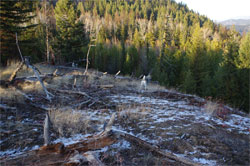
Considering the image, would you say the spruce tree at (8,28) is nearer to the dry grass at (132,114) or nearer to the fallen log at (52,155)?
the dry grass at (132,114)

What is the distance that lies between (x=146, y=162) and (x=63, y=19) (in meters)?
20.2

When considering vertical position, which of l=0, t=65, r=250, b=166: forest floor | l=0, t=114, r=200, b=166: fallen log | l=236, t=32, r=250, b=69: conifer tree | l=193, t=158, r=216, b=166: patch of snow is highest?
l=236, t=32, r=250, b=69: conifer tree

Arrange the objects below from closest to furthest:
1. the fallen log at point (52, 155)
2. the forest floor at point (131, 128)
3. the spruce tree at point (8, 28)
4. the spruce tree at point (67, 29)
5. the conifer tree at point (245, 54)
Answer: the fallen log at point (52, 155), the forest floor at point (131, 128), the spruce tree at point (8, 28), the spruce tree at point (67, 29), the conifer tree at point (245, 54)

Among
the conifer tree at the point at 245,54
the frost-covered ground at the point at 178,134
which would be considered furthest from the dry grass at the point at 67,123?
the conifer tree at the point at 245,54

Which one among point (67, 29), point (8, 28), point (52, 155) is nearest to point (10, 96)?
point (52, 155)

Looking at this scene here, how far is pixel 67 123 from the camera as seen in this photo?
341 cm

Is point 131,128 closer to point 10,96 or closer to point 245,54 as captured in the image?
point 10,96

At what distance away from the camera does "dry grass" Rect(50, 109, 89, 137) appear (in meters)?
3.17

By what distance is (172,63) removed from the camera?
105 feet

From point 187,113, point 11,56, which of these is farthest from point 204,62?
point 11,56

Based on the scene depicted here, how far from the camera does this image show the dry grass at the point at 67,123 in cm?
317

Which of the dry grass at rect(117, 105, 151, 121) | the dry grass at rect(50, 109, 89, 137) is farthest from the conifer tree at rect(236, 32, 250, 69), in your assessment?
the dry grass at rect(50, 109, 89, 137)

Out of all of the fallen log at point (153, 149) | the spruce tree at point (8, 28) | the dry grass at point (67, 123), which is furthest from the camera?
the spruce tree at point (8, 28)

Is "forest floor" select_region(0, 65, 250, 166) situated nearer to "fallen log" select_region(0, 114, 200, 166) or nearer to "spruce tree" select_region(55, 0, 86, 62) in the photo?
"fallen log" select_region(0, 114, 200, 166)
